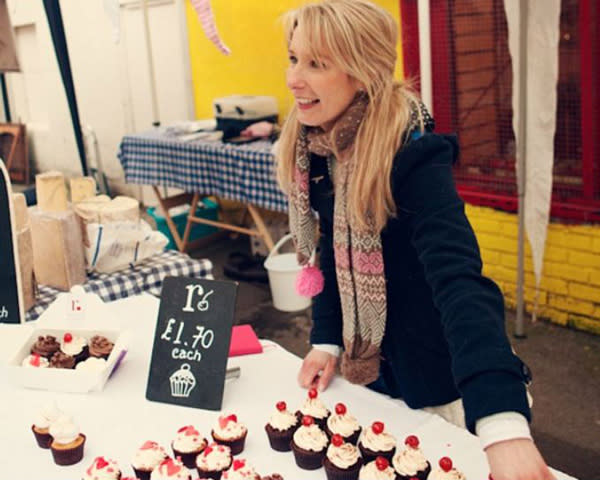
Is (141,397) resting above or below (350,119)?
below

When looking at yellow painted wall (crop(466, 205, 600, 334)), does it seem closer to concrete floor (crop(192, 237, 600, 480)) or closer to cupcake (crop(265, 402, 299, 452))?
concrete floor (crop(192, 237, 600, 480))

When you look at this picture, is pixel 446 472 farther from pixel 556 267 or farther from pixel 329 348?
pixel 556 267

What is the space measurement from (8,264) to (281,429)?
44.0 inches

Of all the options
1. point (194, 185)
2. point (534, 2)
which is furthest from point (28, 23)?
point (534, 2)

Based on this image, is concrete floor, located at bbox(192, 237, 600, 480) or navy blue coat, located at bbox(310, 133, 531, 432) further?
concrete floor, located at bbox(192, 237, 600, 480)

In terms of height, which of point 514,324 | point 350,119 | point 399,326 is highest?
point 350,119

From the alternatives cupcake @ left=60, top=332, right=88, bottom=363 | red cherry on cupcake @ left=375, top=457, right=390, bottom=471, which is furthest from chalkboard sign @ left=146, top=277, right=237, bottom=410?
red cherry on cupcake @ left=375, top=457, right=390, bottom=471

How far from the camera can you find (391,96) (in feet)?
5.30

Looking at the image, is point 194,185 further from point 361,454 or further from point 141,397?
point 361,454

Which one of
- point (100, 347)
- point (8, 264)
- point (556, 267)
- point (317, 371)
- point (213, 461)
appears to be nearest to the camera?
point (213, 461)

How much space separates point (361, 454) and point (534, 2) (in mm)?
3070

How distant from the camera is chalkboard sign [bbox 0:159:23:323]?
2.13 m

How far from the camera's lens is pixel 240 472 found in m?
1.38

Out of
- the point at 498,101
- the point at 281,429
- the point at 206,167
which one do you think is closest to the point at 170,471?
the point at 281,429
